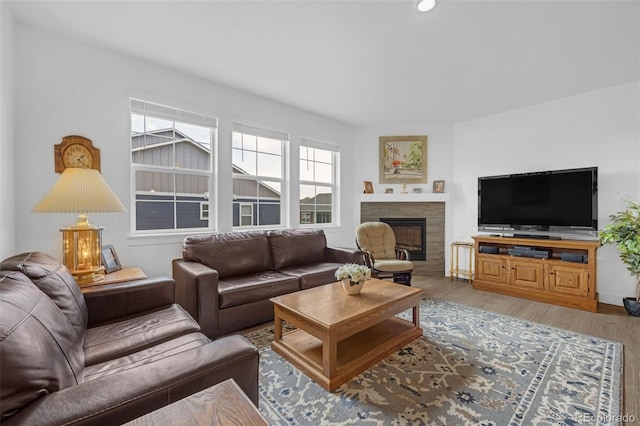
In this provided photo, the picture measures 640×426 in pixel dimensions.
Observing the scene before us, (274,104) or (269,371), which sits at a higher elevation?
(274,104)

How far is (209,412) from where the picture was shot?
0.72m

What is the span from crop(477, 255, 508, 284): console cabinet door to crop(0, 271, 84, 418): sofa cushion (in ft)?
14.3

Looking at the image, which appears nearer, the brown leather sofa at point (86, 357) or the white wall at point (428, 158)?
the brown leather sofa at point (86, 357)

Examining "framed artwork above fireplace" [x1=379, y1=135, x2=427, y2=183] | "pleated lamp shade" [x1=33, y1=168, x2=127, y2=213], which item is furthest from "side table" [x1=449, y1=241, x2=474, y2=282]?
"pleated lamp shade" [x1=33, y1=168, x2=127, y2=213]

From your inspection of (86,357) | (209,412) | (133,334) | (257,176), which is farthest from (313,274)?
(209,412)

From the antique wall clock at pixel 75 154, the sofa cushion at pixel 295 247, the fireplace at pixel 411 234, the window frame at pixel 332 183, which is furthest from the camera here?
the fireplace at pixel 411 234

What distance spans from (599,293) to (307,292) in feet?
12.4

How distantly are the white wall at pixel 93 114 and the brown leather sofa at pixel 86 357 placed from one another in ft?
3.89

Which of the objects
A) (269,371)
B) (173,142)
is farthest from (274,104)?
(269,371)

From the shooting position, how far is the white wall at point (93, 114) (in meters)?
2.40

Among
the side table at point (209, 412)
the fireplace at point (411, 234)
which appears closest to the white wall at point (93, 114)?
the side table at point (209, 412)

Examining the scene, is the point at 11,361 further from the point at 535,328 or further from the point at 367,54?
the point at 535,328

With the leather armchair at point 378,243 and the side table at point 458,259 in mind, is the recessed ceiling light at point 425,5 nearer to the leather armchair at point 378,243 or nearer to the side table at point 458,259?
the leather armchair at point 378,243

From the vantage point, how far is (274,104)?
4.00 meters
